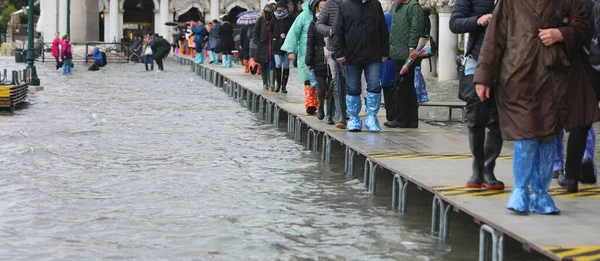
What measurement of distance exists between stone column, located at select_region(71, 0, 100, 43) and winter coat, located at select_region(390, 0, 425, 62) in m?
46.7

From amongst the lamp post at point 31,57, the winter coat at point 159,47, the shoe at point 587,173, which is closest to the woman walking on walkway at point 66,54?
the winter coat at point 159,47

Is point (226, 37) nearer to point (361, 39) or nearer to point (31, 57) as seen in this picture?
point (31, 57)

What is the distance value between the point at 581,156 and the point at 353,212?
2.00m

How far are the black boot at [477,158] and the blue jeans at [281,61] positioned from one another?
43.1 feet

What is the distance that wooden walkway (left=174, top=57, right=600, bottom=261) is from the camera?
7340 millimetres

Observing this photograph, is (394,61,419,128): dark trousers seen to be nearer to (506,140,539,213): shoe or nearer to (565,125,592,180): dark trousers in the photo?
(565,125,592,180): dark trousers

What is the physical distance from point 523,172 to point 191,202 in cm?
358

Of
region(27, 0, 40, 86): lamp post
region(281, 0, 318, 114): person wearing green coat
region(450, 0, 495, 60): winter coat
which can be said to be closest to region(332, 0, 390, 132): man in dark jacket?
region(281, 0, 318, 114): person wearing green coat

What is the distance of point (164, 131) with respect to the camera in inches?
709

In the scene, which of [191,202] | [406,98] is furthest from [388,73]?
[191,202]

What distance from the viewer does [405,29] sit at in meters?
14.5

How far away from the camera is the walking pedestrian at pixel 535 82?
26.1ft

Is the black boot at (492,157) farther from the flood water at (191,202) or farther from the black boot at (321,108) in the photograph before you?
the black boot at (321,108)

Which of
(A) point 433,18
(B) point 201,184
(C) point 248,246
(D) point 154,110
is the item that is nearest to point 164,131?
(D) point 154,110
